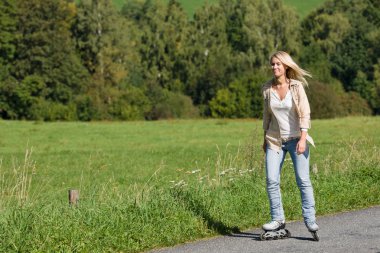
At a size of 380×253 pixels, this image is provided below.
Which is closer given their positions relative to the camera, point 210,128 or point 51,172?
point 51,172

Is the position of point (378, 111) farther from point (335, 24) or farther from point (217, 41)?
point (217, 41)

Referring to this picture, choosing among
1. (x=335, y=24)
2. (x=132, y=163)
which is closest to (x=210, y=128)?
(x=132, y=163)

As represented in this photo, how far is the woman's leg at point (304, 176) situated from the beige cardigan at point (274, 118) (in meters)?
0.15

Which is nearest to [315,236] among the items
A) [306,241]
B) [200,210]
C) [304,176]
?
[306,241]

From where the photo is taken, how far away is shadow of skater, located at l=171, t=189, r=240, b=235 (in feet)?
33.8

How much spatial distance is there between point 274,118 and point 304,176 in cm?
72

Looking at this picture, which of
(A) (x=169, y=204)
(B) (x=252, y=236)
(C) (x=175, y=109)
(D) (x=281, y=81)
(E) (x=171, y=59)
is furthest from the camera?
(E) (x=171, y=59)

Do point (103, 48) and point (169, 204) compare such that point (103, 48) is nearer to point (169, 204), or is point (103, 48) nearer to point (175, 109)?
point (175, 109)

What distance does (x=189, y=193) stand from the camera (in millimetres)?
11172

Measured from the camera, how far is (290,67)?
9.50m

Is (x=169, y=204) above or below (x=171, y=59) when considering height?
below

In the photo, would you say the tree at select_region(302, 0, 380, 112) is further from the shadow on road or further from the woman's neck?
the woman's neck

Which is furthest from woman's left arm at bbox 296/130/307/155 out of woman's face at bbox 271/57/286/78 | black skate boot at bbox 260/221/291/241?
black skate boot at bbox 260/221/291/241

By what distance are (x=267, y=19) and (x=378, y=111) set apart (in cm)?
1496
